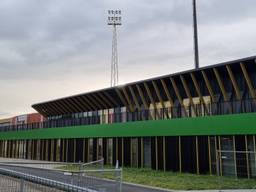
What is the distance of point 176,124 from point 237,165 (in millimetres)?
5713

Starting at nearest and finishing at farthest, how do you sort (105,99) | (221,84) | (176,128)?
(221,84) < (176,128) < (105,99)

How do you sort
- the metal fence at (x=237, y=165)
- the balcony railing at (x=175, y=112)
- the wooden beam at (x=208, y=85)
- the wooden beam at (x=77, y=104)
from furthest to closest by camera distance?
the wooden beam at (x=77, y=104)
the wooden beam at (x=208, y=85)
the balcony railing at (x=175, y=112)
the metal fence at (x=237, y=165)

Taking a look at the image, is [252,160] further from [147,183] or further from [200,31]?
[200,31]

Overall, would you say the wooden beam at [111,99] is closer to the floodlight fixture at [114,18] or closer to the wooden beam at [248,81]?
the wooden beam at [248,81]

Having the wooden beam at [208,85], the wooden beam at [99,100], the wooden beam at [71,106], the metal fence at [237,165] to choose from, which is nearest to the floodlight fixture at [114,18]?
the wooden beam at [71,106]

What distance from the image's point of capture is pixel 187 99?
100 feet

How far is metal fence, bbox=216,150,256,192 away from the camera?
880 inches

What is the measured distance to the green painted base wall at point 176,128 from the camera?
22734mm

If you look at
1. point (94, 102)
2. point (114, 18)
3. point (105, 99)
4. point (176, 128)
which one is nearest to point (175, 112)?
point (176, 128)

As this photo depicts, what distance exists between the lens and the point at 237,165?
76.0 feet

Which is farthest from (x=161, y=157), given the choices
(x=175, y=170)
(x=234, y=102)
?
(x=234, y=102)

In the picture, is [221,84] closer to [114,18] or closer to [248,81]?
[248,81]

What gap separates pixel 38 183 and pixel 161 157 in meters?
21.6

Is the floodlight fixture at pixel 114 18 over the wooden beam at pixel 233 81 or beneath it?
over
